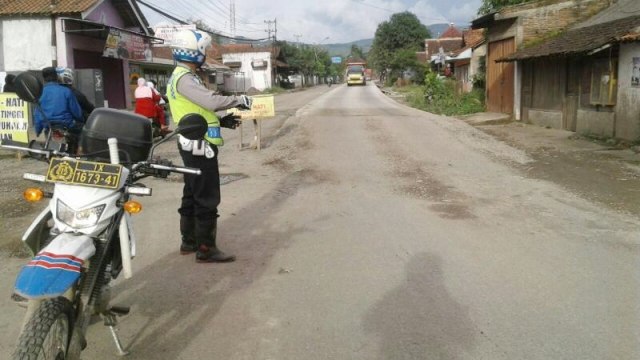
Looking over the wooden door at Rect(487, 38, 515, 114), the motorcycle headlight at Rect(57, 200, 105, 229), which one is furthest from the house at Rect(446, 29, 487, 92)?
the motorcycle headlight at Rect(57, 200, 105, 229)

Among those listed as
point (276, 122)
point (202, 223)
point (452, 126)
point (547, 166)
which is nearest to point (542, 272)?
→ point (202, 223)

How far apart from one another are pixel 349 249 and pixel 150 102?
8.72m

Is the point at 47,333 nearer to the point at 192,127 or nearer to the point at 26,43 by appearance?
the point at 192,127

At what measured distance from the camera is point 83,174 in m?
2.80

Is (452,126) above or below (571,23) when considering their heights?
below

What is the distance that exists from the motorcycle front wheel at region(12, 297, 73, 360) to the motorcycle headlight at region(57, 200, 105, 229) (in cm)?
36

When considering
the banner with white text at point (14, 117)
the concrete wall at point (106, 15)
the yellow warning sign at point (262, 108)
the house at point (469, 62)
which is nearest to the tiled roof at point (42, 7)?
the concrete wall at point (106, 15)

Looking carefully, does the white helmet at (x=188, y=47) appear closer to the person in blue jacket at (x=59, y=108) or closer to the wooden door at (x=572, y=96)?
the person in blue jacket at (x=59, y=108)

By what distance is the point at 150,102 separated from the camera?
1272cm

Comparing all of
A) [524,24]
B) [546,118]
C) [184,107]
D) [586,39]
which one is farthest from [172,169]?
[524,24]

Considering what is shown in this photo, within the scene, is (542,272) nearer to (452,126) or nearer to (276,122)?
(452,126)

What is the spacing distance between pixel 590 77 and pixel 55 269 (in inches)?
565

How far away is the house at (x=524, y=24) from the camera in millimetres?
17641

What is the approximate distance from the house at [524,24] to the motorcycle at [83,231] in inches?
652
